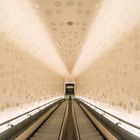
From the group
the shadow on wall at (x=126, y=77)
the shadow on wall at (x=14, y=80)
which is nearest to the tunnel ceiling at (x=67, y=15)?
the shadow on wall at (x=126, y=77)

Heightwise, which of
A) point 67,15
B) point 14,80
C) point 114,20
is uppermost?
point 67,15

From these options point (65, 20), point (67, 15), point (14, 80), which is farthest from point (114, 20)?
point (14, 80)

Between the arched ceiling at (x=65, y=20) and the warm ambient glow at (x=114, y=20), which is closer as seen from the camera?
the warm ambient glow at (x=114, y=20)

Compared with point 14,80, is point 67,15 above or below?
above

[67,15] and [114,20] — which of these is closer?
[114,20]

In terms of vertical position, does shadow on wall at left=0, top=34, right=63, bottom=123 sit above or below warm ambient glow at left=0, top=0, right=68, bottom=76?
below

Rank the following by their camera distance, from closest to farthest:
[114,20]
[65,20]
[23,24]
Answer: [114,20]
[23,24]
[65,20]

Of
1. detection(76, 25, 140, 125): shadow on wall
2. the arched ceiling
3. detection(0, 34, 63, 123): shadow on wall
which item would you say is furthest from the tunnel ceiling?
detection(0, 34, 63, 123): shadow on wall

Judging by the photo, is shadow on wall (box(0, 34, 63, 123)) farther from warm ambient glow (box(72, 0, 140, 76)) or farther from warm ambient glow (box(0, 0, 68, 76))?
warm ambient glow (box(72, 0, 140, 76))

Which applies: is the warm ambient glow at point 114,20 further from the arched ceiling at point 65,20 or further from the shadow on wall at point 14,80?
the shadow on wall at point 14,80

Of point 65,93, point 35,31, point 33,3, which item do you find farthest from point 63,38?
point 65,93

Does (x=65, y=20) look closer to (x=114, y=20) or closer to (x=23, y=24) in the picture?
(x=23, y=24)

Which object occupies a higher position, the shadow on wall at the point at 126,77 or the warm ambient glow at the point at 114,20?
the warm ambient glow at the point at 114,20

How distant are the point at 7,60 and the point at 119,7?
399 centimetres
